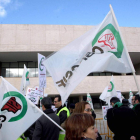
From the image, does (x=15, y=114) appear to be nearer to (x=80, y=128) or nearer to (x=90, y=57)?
(x=80, y=128)

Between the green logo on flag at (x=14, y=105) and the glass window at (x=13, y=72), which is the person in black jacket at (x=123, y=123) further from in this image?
the glass window at (x=13, y=72)


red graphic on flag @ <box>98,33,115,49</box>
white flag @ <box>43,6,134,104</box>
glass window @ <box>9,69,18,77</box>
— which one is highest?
glass window @ <box>9,69,18,77</box>

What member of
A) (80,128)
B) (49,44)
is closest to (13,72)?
(49,44)

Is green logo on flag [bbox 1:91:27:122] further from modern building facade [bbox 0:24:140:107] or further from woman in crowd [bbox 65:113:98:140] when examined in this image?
modern building facade [bbox 0:24:140:107]

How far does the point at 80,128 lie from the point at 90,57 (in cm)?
219

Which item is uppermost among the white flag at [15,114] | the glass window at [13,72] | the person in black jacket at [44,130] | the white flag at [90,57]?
the glass window at [13,72]

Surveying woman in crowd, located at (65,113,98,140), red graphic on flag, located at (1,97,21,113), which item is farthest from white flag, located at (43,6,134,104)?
woman in crowd, located at (65,113,98,140)

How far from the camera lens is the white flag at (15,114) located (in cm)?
291

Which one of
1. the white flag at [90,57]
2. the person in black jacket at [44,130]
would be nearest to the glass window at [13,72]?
the white flag at [90,57]

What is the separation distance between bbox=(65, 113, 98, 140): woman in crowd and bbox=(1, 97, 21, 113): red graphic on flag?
1.42 meters

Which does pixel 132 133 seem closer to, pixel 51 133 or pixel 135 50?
pixel 51 133

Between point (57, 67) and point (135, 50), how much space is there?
20230mm

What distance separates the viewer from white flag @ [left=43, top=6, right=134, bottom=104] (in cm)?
364

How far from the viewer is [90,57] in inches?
149
